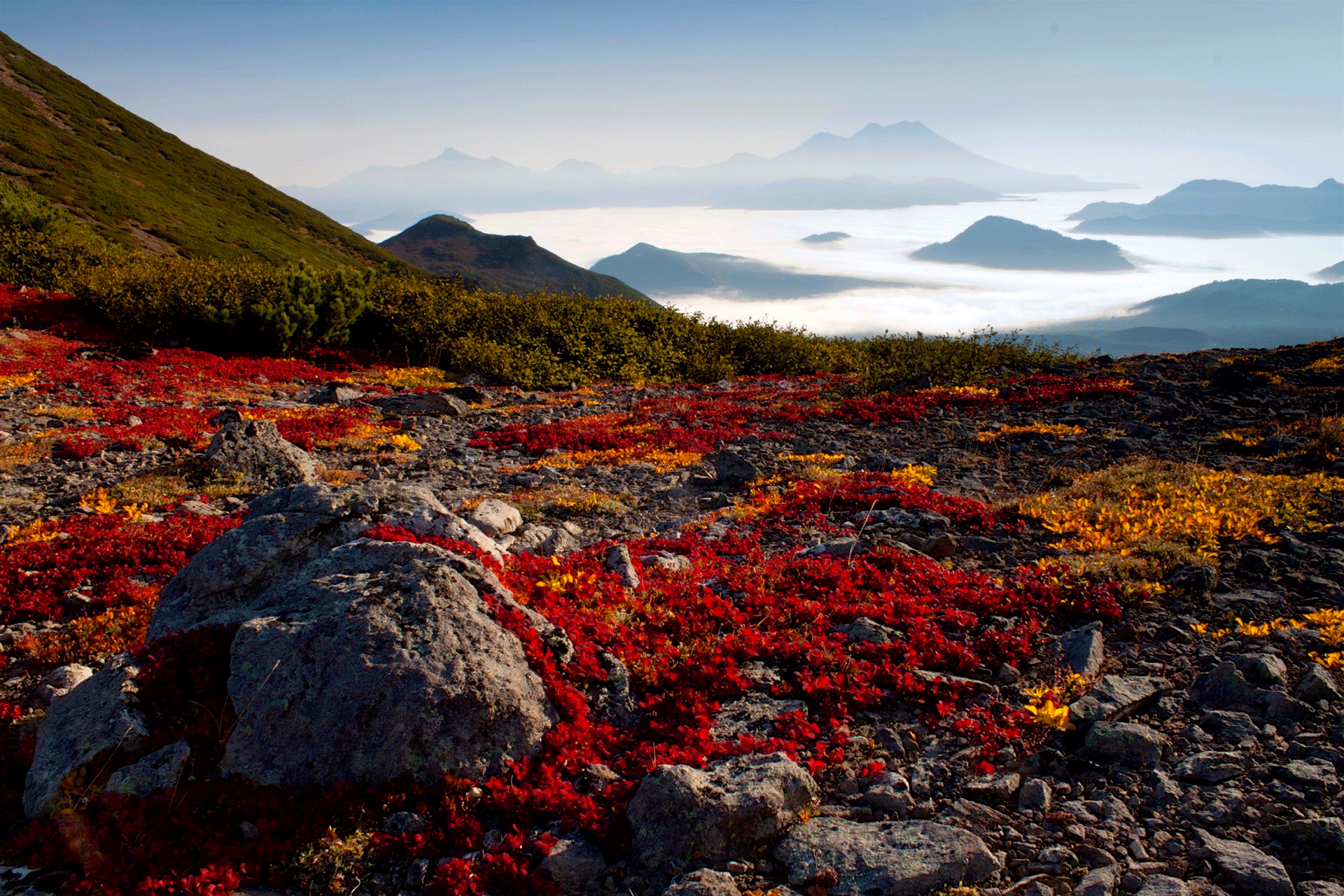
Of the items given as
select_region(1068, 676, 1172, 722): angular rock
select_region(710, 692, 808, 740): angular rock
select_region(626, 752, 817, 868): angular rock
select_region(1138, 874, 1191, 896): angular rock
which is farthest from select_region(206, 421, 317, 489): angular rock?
select_region(1138, 874, 1191, 896): angular rock

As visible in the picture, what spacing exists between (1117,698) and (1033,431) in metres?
12.6

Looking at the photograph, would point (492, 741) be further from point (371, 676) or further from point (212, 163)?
point (212, 163)

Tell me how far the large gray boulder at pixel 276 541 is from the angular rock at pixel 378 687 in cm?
68

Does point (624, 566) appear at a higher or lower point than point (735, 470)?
lower

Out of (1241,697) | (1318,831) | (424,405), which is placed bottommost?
(1318,831)

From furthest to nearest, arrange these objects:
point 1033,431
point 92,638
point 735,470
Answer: point 1033,431, point 735,470, point 92,638

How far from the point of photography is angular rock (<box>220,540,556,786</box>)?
4.75m

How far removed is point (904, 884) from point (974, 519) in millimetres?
8014

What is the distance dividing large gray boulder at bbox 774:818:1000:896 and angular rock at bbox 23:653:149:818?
15.6ft

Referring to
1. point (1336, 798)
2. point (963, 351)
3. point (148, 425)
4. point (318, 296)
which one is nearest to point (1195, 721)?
point (1336, 798)

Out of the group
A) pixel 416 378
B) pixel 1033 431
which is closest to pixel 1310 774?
pixel 1033 431

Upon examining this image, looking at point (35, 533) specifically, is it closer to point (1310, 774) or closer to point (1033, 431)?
point (1310, 774)

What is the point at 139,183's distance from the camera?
9062 centimetres

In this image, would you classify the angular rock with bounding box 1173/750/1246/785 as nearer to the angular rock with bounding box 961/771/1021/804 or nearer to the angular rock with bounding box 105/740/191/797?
the angular rock with bounding box 961/771/1021/804
